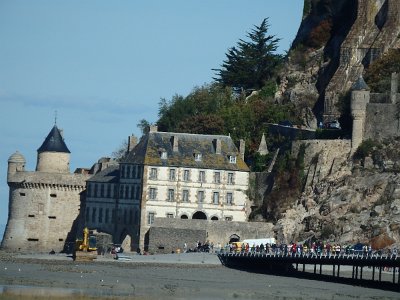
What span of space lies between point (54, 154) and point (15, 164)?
2.66m

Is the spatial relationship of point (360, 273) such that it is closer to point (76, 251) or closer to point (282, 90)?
point (76, 251)

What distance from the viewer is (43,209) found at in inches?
5069

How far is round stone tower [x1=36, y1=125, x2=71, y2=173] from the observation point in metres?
130

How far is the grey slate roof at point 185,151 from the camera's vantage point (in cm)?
12400

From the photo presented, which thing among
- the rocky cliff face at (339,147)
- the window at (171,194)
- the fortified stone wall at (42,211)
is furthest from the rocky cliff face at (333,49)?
the fortified stone wall at (42,211)

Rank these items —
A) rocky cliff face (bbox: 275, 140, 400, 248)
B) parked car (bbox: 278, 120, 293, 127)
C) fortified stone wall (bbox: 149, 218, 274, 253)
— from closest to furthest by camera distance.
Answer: rocky cliff face (bbox: 275, 140, 400, 248) < fortified stone wall (bbox: 149, 218, 274, 253) < parked car (bbox: 278, 120, 293, 127)

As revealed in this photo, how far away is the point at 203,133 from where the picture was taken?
→ 432 feet

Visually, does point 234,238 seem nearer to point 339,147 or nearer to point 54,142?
point 339,147

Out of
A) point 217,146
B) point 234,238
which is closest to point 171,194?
point 217,146

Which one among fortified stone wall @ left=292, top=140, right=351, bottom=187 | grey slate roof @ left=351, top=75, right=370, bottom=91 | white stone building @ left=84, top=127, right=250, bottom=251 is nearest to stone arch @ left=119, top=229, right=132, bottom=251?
white stone building @ left=84, top=127, right=250, bottom=251

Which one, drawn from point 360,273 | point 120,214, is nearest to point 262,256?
point 360,273

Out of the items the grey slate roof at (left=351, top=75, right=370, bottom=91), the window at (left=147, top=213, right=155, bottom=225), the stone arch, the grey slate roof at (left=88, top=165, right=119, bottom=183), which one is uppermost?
the grey slate roof at (left=351, top=75, right=370, bottom=91)

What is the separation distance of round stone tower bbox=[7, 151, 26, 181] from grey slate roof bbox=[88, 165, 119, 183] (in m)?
5.21

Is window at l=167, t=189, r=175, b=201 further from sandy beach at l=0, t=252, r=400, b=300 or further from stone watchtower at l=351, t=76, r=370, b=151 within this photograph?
stone watchtower at l=351, t=76, r=370, b=151
